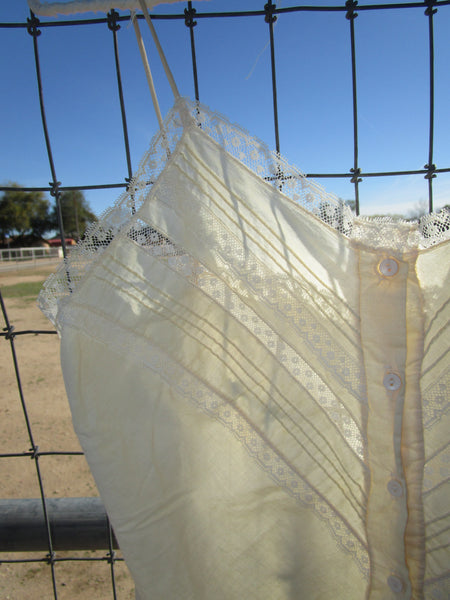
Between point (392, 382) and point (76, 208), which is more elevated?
point (76, 208)

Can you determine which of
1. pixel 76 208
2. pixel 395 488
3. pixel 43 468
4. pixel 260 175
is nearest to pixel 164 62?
pixel 260 175

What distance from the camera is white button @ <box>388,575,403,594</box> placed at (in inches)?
16.3

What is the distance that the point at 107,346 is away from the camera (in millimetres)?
442

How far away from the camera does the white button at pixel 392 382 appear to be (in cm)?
43

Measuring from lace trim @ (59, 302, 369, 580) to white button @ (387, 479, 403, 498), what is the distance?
0.07 m

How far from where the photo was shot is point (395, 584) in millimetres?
415

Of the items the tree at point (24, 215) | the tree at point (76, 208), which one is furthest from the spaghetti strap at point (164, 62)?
the tree at point (24, 215)

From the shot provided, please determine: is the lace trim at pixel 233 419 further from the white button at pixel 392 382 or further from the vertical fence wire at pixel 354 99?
the vertical fence wire at pixel 354 99

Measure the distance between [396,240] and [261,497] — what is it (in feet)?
1.20

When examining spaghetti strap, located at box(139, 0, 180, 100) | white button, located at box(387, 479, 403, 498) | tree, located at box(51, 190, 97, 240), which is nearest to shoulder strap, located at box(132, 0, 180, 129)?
spaghetti strap, located at box(139, 0, 180, 100)

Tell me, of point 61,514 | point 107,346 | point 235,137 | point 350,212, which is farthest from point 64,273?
point 61,514

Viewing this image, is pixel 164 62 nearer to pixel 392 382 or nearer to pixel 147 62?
pixel 147 62

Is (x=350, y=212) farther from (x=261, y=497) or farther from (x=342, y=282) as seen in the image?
(x=261, y=497)

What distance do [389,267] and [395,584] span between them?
15.0 inches
